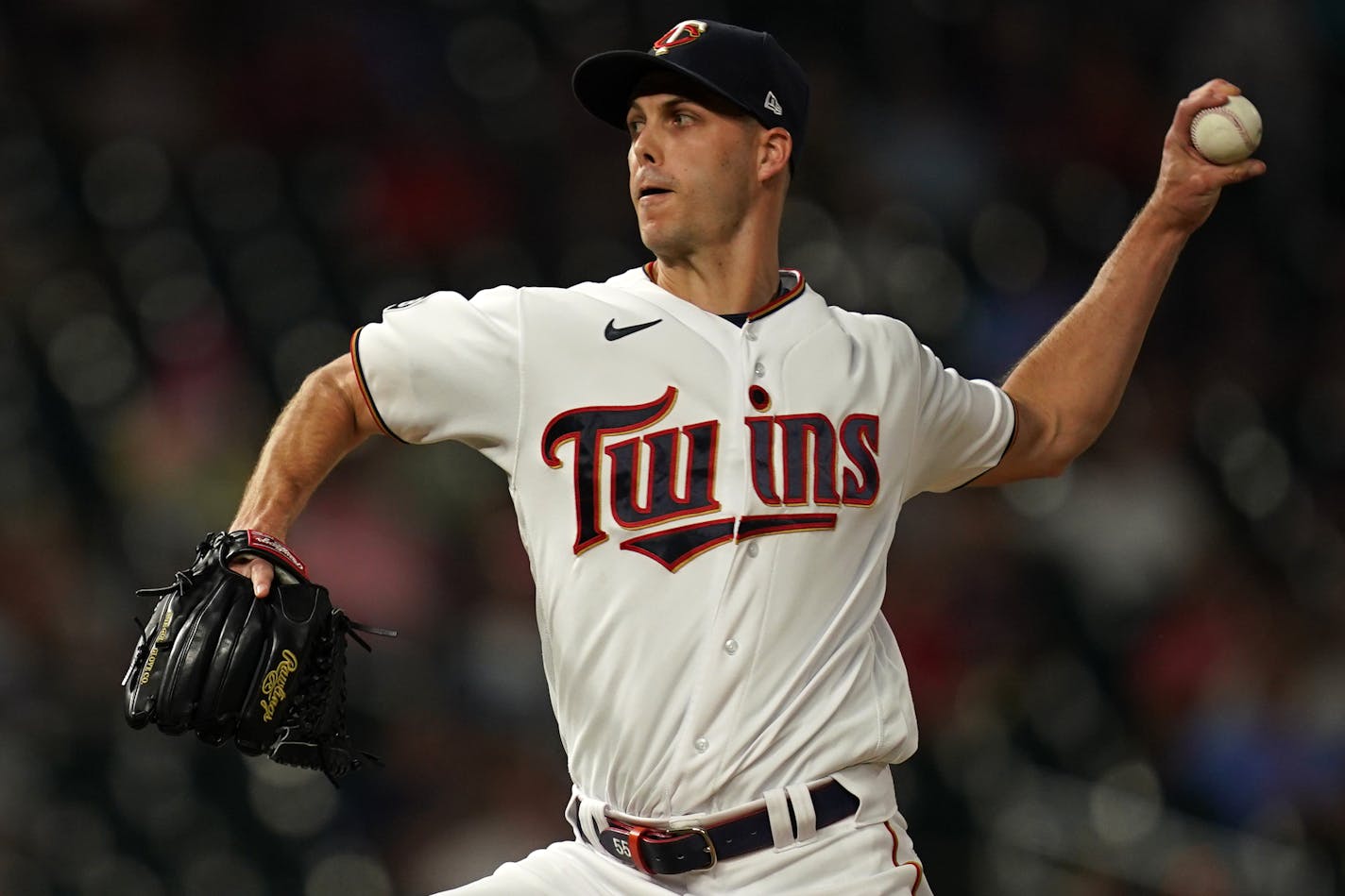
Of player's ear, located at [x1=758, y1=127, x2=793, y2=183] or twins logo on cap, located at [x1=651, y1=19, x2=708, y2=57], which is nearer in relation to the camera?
twins logo on cap, located at [x1=651, y1=19, x2=708, y2=57]

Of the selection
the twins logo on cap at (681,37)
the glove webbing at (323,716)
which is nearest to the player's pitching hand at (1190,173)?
the twins logo on cap at (681,37)

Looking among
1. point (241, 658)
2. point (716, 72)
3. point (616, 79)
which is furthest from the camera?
point (616, 79)

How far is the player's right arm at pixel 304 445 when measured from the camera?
7.73 ft

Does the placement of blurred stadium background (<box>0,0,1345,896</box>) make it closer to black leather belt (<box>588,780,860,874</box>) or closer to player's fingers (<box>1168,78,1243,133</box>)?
player's fingers (<box>1168,78,1243,133</box>)

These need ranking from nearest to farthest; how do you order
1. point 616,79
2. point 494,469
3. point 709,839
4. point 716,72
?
1. point 709,839
2. point 716,72
3. point 616,79
4. point 494,469

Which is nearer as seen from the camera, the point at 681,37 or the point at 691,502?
the point at 691,502

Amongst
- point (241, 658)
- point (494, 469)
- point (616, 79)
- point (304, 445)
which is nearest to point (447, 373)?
point (304, 445)

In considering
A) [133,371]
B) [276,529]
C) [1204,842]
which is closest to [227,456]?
[133,371]

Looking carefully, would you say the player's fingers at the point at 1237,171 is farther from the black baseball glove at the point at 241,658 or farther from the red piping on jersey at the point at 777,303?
the black baseball glove at the point at 241,658

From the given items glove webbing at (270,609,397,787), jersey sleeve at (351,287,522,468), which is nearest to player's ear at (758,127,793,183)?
jersey sleeve at (351,287,522,468)

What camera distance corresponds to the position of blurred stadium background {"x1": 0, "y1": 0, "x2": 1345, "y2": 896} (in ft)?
14.3

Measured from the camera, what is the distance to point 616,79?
9.02 feet

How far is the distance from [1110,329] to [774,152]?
0.71m

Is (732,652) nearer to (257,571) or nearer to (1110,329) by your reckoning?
(257,571)
